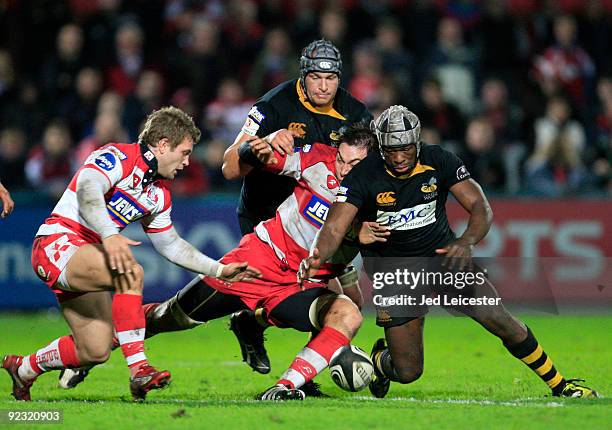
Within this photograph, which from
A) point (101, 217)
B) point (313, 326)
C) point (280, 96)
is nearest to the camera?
point (101, 217)

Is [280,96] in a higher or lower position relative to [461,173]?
higher

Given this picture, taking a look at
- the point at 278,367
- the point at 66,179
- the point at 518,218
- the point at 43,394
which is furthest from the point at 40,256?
the point at 518,218

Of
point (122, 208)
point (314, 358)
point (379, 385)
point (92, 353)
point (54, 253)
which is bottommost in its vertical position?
point (379, 385)

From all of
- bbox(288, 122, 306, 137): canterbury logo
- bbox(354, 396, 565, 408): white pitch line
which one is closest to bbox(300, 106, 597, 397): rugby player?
bbox(354, 396, 565, 408): white pitch line

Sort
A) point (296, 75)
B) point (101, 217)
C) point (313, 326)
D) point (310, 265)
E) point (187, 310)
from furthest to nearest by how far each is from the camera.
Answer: point (296, 75), point (187, 310), point (313, 326), point (310, 265), point (101, 217)

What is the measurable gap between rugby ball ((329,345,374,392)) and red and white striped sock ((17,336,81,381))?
5.79 feet

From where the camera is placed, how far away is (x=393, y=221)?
8.10m

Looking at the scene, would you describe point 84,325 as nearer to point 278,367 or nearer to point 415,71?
point 278,367

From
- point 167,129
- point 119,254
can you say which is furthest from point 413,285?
point 119,254

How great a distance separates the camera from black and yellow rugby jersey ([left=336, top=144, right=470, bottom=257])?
7867mm

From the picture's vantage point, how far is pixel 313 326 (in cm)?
785

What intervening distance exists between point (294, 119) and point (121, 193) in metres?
1.76

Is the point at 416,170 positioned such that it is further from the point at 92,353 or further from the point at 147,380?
the point at 92,353

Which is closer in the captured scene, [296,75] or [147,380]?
[147,380]
